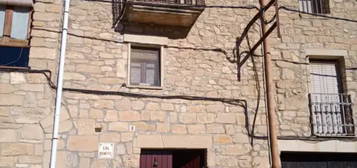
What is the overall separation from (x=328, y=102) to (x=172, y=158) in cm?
329

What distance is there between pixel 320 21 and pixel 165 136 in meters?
4.11

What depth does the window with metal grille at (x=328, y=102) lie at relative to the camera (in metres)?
7.16

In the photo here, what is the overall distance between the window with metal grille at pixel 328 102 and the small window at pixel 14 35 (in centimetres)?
533

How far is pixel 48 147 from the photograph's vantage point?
19.2ft

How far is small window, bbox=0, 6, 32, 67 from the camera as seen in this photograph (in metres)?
6.15

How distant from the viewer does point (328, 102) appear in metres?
7.31

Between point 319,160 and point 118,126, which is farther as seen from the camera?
point 319,160

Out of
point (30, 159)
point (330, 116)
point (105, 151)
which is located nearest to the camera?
point (30, 159)

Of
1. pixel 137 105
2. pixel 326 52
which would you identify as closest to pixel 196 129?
pixel 137 105

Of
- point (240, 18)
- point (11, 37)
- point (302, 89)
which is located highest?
point (240, 18)

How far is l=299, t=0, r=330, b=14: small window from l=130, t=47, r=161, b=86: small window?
341 centimetres

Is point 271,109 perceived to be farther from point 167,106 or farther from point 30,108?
point 30,108

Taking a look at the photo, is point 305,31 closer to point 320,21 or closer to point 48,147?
point 320,21

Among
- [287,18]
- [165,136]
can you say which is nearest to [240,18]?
[287,18]
